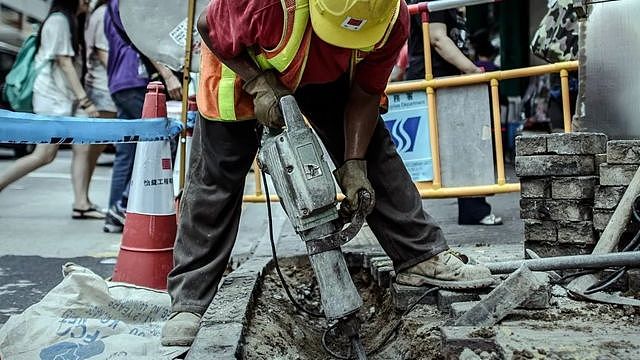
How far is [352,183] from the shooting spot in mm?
3170

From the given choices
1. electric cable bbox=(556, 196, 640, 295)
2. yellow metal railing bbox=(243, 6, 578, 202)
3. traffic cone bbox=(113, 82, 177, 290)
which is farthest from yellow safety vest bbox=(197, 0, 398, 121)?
yellow metal railing bbox=(243, 6, 578, 202)

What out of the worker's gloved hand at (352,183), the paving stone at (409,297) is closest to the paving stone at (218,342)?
the worker's gloved hand at (352,183)

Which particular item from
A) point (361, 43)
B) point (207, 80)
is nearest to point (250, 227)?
point (207, 80)

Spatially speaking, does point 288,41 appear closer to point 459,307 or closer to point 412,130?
point 459,307

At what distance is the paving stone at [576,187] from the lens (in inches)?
137

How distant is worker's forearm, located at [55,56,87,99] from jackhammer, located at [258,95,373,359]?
4.56 m

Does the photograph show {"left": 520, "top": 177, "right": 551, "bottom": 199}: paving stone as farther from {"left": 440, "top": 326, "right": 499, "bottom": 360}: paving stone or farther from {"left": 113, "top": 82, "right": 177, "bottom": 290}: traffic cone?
{"left": 113, "top": 82, "right": 177, "bottom": 290}: traffic cone

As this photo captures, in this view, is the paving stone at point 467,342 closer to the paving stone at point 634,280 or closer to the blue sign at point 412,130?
the paving stone at point 634,280

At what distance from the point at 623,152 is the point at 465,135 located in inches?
78.4

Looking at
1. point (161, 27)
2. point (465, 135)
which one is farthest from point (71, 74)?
point (465, 135)

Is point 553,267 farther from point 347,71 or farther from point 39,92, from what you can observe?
point 39,92

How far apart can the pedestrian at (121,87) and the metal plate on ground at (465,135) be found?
2.17m

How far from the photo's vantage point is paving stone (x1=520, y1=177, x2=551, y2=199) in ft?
11.7

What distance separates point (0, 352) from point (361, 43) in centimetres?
172
